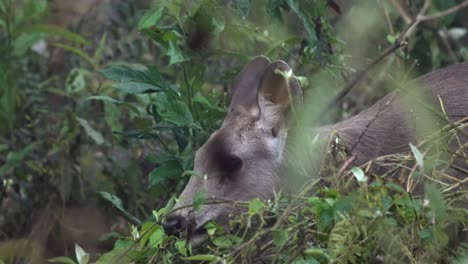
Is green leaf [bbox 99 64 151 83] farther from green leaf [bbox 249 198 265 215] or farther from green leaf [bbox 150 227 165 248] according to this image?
green leaf [bbox 249 198 265 215]

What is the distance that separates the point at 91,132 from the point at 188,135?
5.73ft

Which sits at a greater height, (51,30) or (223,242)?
(223,242)

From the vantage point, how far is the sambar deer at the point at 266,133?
19.4ft

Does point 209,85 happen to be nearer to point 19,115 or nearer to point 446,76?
point 19,115

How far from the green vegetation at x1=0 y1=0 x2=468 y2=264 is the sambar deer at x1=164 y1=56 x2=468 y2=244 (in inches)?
5.7

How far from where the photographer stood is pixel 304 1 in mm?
6621

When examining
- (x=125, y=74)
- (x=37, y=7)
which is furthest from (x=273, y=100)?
(x=37, y=7)

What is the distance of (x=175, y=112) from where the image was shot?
616 centimetres

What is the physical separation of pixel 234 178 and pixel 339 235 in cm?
142

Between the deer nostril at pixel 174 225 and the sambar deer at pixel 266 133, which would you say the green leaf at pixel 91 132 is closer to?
the sambar deer at pixel 266 133

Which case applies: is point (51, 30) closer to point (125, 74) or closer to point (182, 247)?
point (125, 74)

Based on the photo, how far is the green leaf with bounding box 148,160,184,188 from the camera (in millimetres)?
6293

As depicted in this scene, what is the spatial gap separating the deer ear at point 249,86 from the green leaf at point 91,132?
5.78 ft

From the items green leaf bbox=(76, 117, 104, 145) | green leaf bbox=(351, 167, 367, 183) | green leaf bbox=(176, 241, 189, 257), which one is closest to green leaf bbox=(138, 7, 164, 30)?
green leaf bbox=(176, 241, 189, 257)
